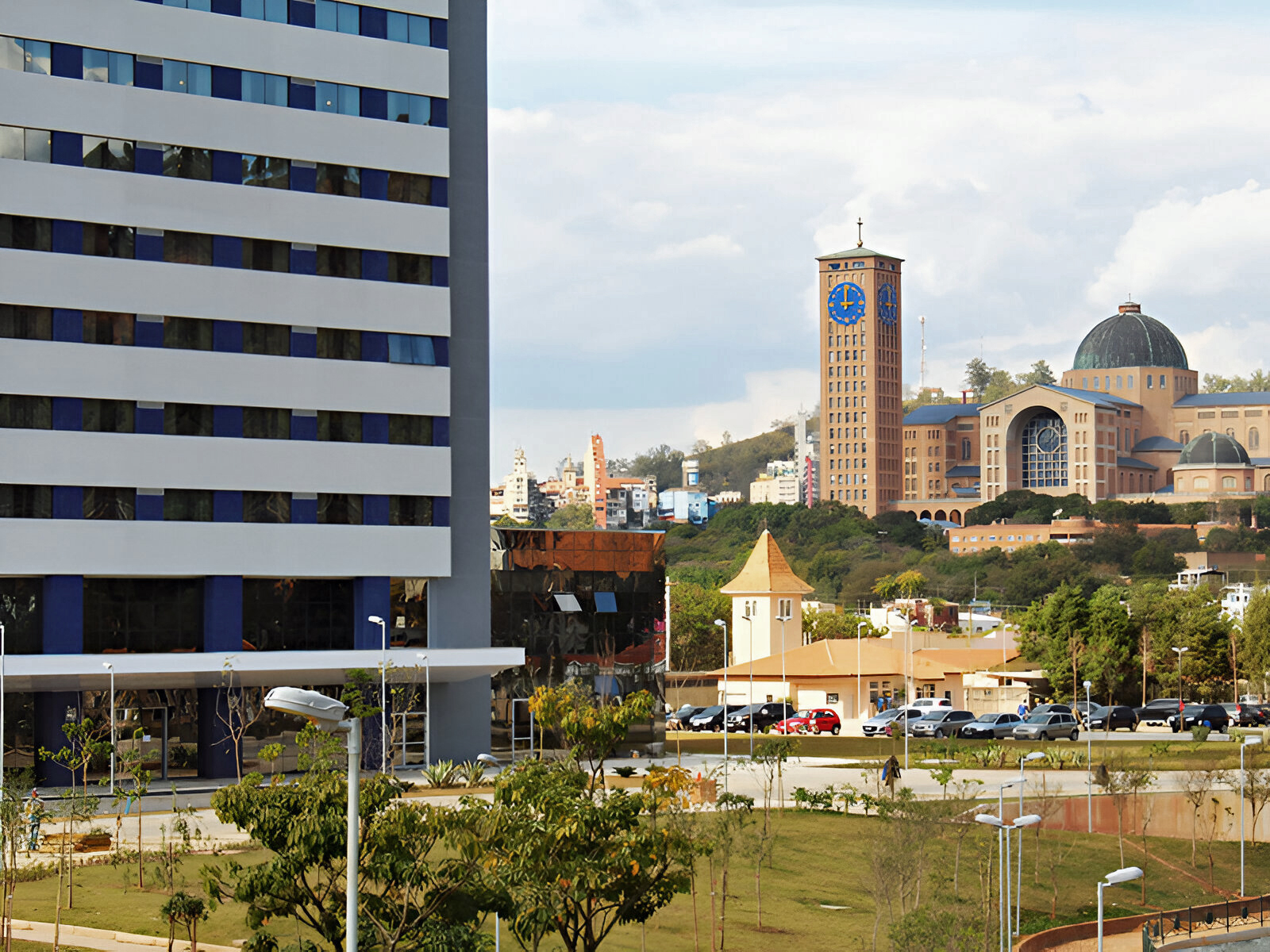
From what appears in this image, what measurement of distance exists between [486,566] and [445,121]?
1610cm

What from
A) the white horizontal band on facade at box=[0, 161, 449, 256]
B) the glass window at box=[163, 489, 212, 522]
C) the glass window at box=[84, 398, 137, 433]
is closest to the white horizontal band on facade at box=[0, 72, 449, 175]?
the white horizontal band on facade at box=[0, 161, 449, 256]

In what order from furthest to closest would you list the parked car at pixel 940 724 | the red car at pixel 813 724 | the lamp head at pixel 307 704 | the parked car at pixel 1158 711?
the parked car at pixel 1158 711 → the red car at pixel 813 724 → the parked car at pixel 940 724 → the lamp head at pixel 307 704

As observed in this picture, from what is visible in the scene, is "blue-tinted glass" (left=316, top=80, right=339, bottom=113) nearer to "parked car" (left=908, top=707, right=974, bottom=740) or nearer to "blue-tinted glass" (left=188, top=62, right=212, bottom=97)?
"blue-tinted glass" (left=188, top=62, right=212, bottom=97)

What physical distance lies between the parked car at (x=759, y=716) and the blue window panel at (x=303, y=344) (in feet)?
97.0

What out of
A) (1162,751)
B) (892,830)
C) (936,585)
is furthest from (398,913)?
(936,585)


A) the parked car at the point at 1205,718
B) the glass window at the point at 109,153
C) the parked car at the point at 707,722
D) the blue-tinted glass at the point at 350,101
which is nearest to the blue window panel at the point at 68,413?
the glass window at the point at 109,153

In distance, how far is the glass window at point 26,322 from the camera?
49062 mm

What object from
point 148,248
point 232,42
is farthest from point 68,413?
point 232,42

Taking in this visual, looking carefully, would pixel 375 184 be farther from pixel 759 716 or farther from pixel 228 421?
pixel 759 716

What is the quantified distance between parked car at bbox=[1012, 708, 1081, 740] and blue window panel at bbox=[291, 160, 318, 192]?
37.0 m

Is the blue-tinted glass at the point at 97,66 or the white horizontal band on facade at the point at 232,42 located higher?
the white horizontal band on facade at the point at 232,42

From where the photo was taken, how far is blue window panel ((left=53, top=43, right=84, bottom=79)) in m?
50.1

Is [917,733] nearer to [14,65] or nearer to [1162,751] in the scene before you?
[1162,751]

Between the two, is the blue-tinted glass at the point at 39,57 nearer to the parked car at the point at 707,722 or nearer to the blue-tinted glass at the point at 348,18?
the blue-tinted glass at the point at 348,18
